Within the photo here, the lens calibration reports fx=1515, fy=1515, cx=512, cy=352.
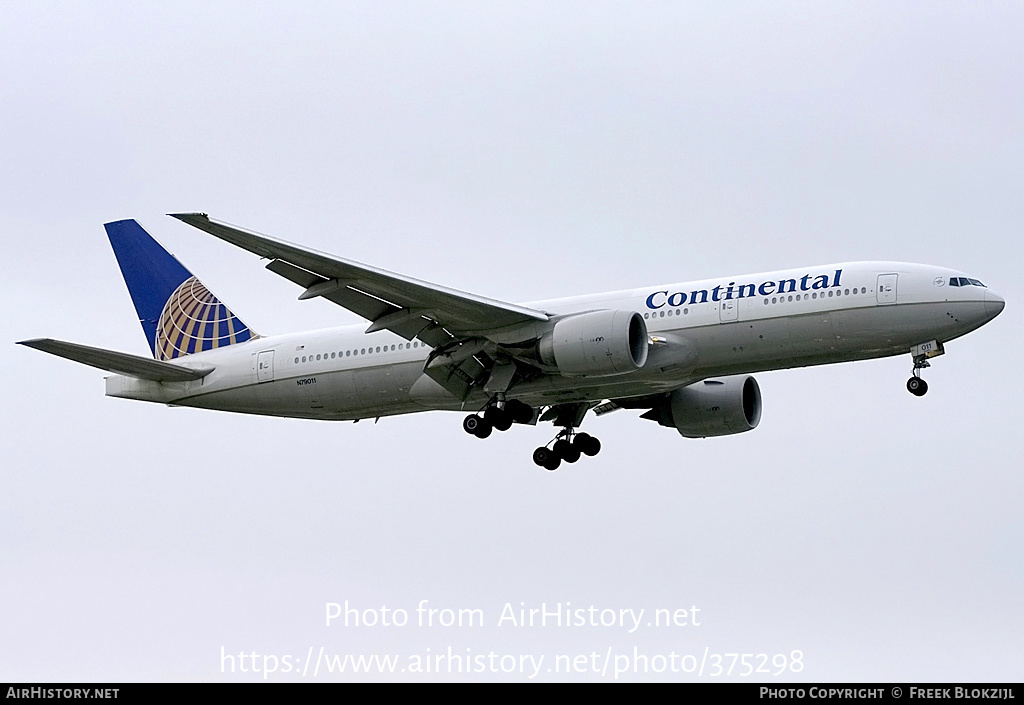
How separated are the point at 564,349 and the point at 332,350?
7021mm

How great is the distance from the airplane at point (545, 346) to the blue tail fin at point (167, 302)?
0.26ft

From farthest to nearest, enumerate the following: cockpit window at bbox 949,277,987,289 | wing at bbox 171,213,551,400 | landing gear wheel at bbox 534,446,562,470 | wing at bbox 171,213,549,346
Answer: landing gear wheel at bbox 534,446,562,470
cockpit window at bbox 949,277,987,289
wing at bbox 171,213,551,400
wing at bbox 171,213,549,346

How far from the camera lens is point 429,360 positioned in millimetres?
36469

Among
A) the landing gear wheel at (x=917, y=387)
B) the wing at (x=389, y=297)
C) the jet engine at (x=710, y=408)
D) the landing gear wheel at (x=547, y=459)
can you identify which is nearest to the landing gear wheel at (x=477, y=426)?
the wing at (x=389, y=297)

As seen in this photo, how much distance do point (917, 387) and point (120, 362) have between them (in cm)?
1963

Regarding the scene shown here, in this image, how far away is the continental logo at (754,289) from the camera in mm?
34094

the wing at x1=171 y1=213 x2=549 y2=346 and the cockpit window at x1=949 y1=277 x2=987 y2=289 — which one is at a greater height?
the cockpit window at x1=949 y1=277 x2=987 y2=289

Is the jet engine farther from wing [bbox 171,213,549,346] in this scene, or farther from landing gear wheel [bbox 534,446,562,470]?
wing [bbox 171,213,549,346]

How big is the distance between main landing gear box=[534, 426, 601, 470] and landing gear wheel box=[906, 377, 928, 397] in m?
9.78

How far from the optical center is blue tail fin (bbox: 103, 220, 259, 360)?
41.2 metres

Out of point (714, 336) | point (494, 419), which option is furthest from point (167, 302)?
point (714, 336)

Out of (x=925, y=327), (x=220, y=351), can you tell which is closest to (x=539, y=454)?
(x=220, y=351)

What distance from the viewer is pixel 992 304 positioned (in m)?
33.6

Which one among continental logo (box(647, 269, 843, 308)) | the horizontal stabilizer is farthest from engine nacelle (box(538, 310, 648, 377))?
the horizontal stabilizer
